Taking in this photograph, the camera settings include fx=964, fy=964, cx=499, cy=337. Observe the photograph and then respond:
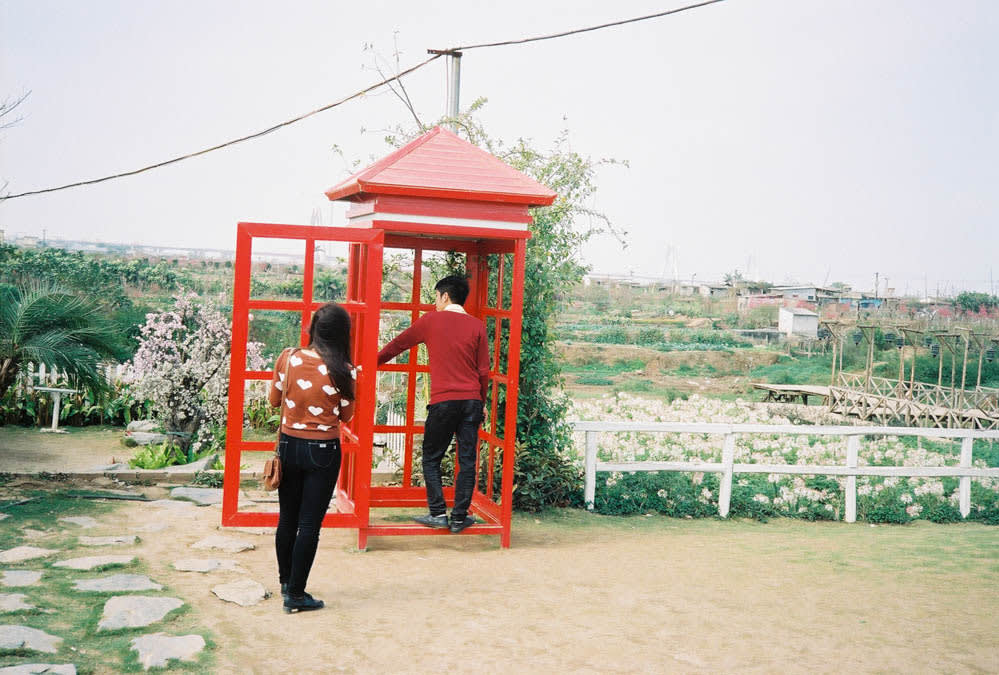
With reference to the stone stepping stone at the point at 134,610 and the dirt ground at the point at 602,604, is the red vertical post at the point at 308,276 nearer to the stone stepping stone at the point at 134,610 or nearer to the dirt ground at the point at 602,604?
the dirt ground at the point at 602,604

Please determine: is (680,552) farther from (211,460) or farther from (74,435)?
(74,435)

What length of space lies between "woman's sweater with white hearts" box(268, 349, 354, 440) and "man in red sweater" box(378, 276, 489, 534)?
1.60 metres

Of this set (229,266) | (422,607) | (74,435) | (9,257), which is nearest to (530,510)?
(422,607)

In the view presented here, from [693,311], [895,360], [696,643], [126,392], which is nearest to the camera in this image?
[696,643]

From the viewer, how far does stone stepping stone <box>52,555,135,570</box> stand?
5832 mm

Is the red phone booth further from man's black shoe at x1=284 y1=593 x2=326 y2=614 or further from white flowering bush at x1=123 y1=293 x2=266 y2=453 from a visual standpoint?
white flowering bush at x1=123 y1=293 x2=266 y2=453

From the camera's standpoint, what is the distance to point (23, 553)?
6.00m

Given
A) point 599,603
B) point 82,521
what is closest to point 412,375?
point 82,521

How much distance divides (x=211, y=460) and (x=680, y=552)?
4.61 metres

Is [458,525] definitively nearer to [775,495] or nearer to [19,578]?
[19,578]

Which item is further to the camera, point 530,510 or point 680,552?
point 530,510

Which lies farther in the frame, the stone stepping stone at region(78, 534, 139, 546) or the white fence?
the white fence

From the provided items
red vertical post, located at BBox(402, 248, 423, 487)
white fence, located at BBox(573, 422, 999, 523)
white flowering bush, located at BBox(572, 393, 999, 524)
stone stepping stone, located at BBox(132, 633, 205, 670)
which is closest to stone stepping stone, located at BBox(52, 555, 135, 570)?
stone stepping stone, located at BBox(132, 633, 205, 670)

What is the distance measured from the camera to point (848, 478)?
9.79 m
